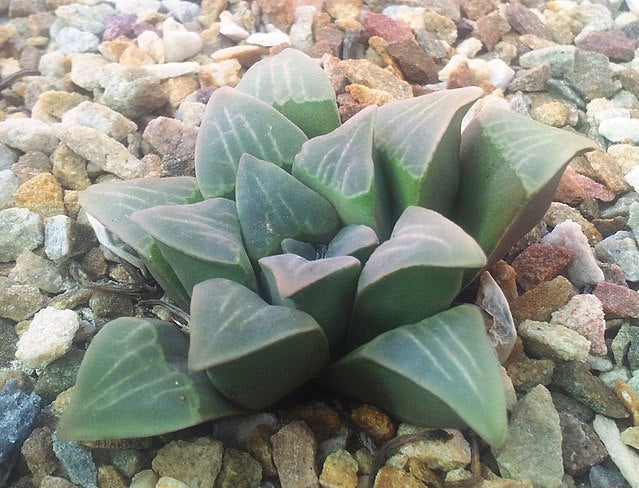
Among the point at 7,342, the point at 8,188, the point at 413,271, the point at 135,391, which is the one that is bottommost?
the point at 7,342

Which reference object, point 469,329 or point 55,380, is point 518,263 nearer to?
point 469,329

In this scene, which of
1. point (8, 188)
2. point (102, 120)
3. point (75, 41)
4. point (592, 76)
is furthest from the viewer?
point (75, 41)

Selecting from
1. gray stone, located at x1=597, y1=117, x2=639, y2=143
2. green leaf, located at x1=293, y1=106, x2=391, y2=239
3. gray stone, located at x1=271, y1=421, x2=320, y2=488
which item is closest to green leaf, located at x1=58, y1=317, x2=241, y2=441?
gray stone, located at x1=271, y1=421, x2=320, y2=488

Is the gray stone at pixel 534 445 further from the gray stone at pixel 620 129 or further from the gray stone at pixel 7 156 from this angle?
the gray stone at pixel 7 156

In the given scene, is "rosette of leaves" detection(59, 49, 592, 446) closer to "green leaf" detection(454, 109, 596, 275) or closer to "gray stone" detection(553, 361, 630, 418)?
"green leaf" detection(454, 109, 596, 275)

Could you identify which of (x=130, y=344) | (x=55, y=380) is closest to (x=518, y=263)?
(x=130, y=344)

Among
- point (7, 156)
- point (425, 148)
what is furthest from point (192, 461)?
point (7, 156)

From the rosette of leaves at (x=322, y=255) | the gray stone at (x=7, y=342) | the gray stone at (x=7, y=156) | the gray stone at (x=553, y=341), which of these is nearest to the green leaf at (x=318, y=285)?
the rosette of leaves at (x=322, y=255)

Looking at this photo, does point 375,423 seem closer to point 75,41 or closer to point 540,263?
point 540,263
